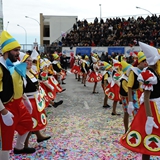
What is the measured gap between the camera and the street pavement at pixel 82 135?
4.59 metres

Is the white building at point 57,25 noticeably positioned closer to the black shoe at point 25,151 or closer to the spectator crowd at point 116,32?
the spectator crowd at point 116,32

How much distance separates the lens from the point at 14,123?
348 cm

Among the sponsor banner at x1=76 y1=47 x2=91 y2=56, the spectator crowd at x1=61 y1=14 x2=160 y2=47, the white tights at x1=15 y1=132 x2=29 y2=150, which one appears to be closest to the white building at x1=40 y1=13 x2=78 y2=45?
the spectator crowd at x1=61 y1=14 x2=160 y2=47

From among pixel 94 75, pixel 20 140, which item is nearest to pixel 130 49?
pixel 94 75

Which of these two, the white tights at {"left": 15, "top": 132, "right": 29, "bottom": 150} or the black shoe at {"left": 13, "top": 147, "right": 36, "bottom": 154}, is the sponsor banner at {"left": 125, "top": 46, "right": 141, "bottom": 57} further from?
the white tights at {"left": 15, "top": 132, "right": 29, "bottom": 150}

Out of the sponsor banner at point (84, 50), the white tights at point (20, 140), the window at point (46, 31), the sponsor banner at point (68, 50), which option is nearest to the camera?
the white tights at point (20, 140)

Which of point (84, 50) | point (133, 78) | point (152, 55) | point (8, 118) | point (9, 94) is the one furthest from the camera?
point (84, 50)

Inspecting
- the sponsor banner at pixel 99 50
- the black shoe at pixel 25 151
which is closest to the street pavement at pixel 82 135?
the black shoe at pixel 25 151

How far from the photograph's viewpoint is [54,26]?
49.8 m

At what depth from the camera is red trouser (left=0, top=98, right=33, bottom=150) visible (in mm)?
3359

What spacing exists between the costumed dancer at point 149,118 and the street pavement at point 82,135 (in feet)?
3.29

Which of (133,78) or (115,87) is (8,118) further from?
(115,87)

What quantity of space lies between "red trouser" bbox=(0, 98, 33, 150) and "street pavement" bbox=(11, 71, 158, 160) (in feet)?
3.18

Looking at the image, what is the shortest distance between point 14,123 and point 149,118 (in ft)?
5.91
